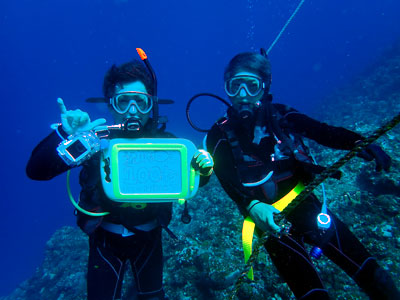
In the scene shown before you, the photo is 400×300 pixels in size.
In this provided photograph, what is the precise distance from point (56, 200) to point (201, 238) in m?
42.3

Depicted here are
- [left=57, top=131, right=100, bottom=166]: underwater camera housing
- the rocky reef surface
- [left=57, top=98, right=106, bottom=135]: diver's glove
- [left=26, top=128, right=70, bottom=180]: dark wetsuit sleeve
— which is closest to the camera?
[left=57, top=131, right=100, bottom=166]: underwater camera housing

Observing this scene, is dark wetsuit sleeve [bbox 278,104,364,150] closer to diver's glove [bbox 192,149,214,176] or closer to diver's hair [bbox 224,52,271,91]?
diver's hair [bbox 224,52,271,91]

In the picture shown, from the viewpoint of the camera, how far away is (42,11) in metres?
68.4

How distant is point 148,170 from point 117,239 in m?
1.13

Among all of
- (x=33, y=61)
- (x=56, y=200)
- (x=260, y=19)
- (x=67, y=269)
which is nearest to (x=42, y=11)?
(x=33, y=61)

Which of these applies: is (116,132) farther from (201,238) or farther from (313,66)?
(313,66)

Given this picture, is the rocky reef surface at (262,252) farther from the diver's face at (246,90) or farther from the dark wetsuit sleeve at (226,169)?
the diver's face at (246,90)

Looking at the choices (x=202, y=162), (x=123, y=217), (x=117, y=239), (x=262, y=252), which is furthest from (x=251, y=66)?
(x=262, y=252)

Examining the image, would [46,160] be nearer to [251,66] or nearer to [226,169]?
[226,169]

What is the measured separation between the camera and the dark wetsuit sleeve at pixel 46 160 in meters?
2.05

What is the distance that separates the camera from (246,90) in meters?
2.64

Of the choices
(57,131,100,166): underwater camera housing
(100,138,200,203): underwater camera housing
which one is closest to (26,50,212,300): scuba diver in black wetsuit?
(100,138,200,203): underwater camera housing

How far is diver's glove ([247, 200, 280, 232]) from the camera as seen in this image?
6.56ft

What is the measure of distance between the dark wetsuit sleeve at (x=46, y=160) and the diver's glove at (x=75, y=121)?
18 cm
